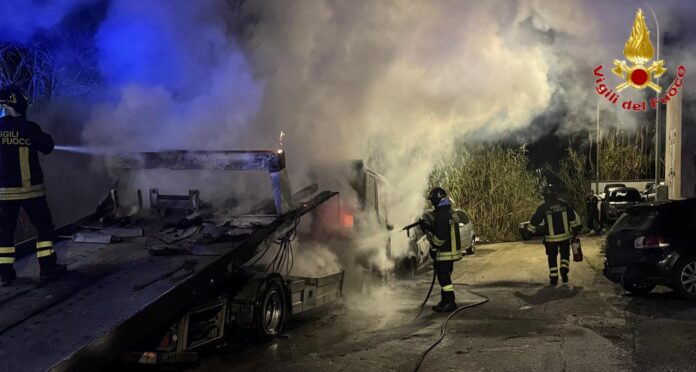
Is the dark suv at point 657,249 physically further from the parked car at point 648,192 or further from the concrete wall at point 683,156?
the parked car at point 648,192

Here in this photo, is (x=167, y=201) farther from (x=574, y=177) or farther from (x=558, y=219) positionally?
(x=574, y=177)

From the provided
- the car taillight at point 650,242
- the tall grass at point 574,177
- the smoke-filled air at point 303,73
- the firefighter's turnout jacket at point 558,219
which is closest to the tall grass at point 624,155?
the tall grass at point 574,177

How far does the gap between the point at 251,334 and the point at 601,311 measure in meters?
4.44

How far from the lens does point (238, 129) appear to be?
9.37 metres

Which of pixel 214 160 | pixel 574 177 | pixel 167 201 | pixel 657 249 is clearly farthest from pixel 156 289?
pixel 574 177

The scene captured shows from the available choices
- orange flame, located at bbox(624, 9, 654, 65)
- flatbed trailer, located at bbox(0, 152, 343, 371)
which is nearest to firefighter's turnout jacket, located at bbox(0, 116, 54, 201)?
flatbed trailer, located at bbox(0, 152, 343, 371)

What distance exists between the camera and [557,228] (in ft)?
33.6

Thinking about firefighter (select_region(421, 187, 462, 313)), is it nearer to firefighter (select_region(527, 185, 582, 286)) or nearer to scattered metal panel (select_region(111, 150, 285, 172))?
firefighter (select_region(527, 185, 582, 286))

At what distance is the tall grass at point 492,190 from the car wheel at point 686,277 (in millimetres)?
14474

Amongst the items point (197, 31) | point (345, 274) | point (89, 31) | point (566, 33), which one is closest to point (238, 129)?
point (197, 31)

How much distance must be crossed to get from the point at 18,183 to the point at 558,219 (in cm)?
780

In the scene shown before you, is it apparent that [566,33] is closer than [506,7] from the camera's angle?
No

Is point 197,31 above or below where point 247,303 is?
above

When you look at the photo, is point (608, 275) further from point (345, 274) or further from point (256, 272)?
point (256, 272)
